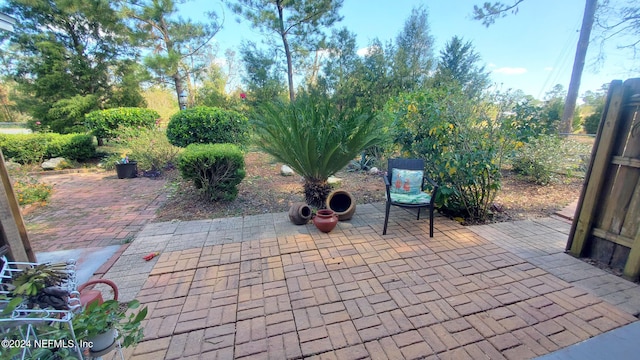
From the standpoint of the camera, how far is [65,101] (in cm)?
954

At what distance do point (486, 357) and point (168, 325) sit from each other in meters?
2.04

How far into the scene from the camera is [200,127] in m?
6.84

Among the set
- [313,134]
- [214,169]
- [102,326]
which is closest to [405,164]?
[313,134]

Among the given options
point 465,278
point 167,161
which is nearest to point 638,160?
point 465,278

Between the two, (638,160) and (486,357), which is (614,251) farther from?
(486,357)

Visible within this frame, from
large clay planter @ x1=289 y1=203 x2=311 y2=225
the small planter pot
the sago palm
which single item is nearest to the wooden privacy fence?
the sago palm

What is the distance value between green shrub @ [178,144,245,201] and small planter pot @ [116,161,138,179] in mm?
3108

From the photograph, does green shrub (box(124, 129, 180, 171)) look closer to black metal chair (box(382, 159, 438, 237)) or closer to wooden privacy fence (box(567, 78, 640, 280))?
black metal chair (box(382, 159, 438, 237))

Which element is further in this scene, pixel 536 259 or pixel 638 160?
pixel 536 259

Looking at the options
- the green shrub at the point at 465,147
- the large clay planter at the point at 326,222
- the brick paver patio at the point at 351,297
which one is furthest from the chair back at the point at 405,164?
the large clay planter at the point at 326,222

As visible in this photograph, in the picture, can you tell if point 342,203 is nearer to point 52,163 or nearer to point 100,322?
point 100,322

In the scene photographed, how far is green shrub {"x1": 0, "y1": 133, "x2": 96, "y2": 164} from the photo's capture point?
22.4 ft

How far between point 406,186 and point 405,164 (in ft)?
1.08

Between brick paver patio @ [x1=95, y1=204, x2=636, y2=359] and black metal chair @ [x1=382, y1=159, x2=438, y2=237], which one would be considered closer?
brick paver patio @ [x1=95, y1=204, x2=636, y2=359]
